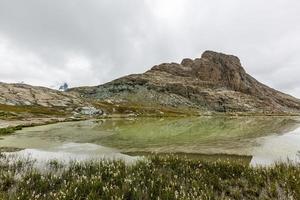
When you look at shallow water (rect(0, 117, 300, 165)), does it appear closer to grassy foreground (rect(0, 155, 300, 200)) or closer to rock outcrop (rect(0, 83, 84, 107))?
grassy foreground (rect(0, 155, 300, 200))

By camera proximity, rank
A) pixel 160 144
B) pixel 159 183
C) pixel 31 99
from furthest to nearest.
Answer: pixel 31 99
pixel 160 144
pixel 159 183

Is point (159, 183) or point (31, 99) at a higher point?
point (31, 99)

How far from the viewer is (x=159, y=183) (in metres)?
10.4

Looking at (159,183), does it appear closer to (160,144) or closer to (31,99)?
(160,144)

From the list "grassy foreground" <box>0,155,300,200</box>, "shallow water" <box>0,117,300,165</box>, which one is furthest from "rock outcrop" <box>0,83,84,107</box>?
"grassy foreground" <box>0,155,300,200</box>

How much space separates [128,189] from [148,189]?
76 cm

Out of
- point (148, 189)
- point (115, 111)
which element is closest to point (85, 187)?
point (148, 189)

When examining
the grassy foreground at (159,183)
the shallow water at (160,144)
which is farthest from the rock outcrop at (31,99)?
the grassy foreground at (159,183)

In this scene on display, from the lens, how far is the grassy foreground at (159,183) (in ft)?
30.2

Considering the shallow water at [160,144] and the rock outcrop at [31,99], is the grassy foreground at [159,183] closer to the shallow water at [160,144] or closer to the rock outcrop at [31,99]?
the shallow water at [160,144]

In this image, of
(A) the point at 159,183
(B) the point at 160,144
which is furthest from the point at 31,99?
(A) the point at 159,183

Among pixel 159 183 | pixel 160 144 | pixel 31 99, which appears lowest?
pixel 159 183

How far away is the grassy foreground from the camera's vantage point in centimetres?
920

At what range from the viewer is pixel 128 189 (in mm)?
9734
